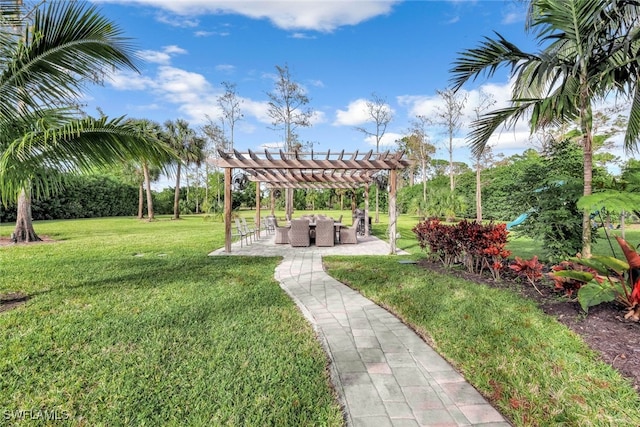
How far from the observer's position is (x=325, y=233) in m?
10.6

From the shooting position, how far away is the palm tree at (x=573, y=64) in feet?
13.3

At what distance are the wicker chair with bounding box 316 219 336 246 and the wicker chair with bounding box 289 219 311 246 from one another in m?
0.37

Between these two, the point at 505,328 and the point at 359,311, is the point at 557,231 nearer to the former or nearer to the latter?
the point at 505,328

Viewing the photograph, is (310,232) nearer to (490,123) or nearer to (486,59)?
(490,123)

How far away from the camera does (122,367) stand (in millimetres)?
2891

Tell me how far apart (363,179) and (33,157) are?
12.1m

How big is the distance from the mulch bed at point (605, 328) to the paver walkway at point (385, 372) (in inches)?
52.5

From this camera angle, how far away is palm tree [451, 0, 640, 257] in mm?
4066

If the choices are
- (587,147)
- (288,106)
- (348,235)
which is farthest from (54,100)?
(288,106)

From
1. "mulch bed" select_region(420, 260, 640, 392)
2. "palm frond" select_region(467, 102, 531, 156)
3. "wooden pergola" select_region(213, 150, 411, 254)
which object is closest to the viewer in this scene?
"mulch bed" select_region(420, 260, 640, 392)

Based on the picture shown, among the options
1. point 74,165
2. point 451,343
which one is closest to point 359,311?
point 451,343

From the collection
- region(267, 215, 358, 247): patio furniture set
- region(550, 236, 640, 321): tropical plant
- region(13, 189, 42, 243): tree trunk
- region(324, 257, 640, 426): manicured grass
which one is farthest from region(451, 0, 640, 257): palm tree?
region(13, 189, 42, 243): tree trunk

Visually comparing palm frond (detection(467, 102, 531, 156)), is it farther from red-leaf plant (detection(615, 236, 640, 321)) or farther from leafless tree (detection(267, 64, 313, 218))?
leafless tree (detection(267, 64, 313, 218))

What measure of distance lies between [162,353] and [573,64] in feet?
20.3
